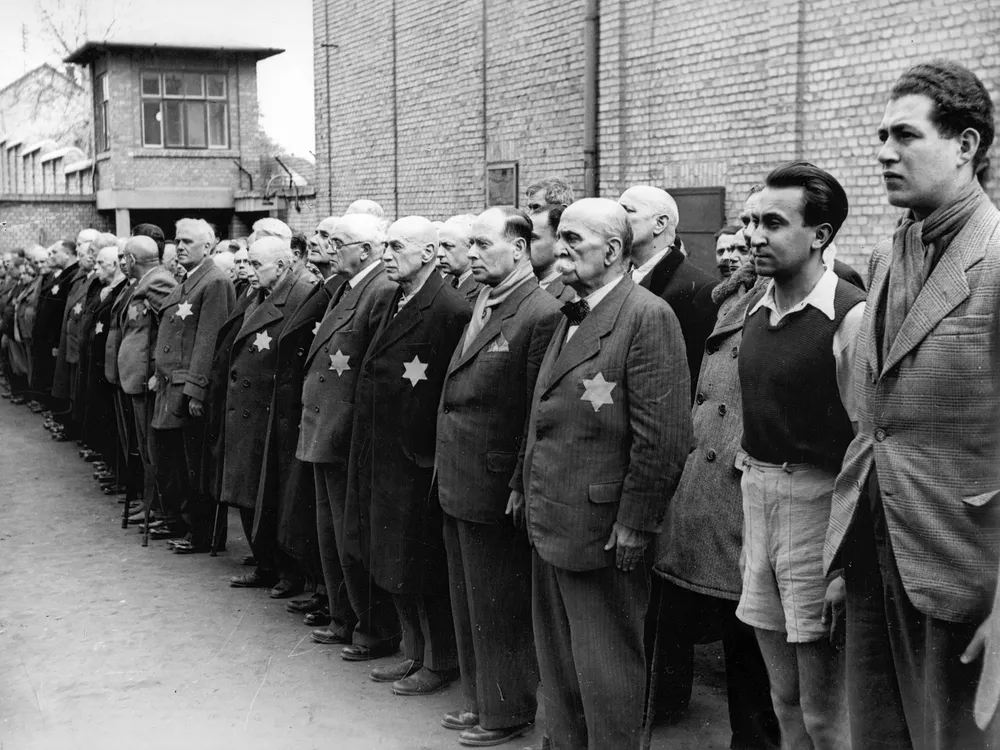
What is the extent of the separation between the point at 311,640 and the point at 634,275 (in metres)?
2.56

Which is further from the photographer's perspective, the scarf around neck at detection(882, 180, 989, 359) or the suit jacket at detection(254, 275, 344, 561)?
the suit jacket at detection(254, 275, 344, 561)

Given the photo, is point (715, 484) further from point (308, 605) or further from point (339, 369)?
point (308, 605)

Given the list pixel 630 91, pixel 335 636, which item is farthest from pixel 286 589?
pixel 630 91

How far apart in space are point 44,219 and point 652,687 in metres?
23.7

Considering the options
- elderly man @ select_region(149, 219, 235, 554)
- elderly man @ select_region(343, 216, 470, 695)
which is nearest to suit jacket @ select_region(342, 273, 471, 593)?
Answer: elderly man @ select_region(343, 216, 470, 695)

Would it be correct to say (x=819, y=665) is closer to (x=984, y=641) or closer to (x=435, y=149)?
(x=984, y=641)

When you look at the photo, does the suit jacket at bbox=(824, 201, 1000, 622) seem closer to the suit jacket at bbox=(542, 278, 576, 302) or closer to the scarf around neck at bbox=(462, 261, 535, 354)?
the scarf around neck at bbox=(462, 261, 535, 354)

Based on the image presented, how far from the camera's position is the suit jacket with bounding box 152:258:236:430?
7.24 metres

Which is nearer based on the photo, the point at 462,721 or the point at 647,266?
the point at 462,721

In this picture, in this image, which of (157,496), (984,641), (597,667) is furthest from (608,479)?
(157,496)

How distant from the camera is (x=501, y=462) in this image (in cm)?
441

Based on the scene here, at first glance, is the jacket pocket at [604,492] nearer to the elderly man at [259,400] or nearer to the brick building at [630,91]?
the elderly man at [259,400]

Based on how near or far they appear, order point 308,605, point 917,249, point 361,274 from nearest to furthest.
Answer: point 917,249, point 361,274, point 308,605

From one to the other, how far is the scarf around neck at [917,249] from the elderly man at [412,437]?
254 centimetres
